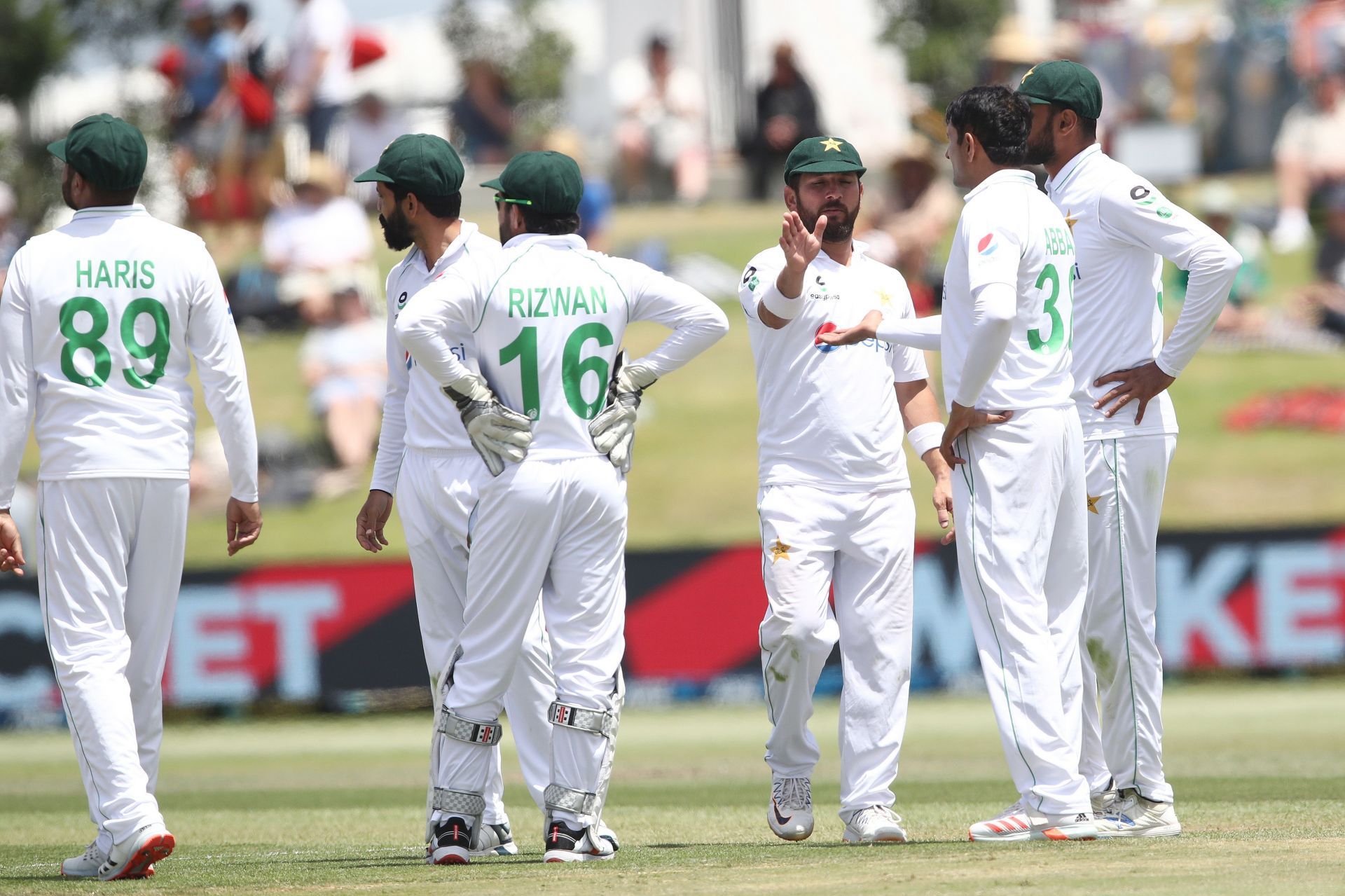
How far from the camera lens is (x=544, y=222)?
604 cm

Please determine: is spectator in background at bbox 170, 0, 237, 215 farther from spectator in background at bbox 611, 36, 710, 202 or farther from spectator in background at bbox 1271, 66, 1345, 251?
spectator in background at bbox 1271, 66, 1345, 251

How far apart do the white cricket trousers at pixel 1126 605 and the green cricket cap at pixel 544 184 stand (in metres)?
2.01

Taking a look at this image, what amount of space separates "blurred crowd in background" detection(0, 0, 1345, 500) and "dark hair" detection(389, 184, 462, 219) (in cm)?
878

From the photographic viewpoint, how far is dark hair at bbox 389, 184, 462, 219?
627 cm

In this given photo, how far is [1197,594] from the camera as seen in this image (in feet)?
40.9

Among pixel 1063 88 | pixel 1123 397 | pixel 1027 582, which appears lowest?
pixel 1027 582

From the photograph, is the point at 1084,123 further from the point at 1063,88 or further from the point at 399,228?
the point at 399,228

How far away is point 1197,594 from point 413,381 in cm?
762

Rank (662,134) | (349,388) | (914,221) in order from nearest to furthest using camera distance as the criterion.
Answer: (349,388) < (914,221) < (662,134)

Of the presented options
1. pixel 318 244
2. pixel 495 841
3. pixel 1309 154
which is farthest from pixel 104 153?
pixel 1309 154

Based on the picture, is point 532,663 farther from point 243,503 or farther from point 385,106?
point 385,106

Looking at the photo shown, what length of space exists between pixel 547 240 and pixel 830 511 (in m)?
1.38

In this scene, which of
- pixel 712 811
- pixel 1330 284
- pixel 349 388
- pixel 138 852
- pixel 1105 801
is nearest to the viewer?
pixel 138 852

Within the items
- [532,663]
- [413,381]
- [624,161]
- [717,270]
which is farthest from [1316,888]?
[624,161]
